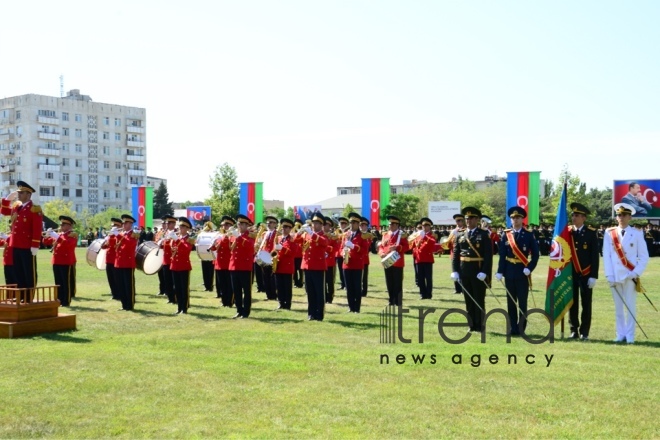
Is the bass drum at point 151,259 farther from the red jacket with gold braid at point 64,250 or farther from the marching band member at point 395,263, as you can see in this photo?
the marching band member at point 395,263

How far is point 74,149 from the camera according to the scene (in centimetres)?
9538

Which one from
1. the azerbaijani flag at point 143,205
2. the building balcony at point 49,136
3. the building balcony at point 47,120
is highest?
the building balcony at point 47,120

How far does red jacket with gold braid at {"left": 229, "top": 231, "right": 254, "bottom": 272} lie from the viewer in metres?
13.6

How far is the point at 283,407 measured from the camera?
6902 mm

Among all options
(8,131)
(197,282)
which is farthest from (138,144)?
(197,282)

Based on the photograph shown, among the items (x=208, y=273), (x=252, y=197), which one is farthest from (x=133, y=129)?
(x=208, y=273)

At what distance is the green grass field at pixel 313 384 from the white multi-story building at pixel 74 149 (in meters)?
87.0

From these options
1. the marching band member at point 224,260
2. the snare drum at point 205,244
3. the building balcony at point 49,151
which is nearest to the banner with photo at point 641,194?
the snare drum at point 205,244

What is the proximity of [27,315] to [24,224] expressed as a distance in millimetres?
1989

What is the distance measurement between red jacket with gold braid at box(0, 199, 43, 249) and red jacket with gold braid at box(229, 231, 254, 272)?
3.43 m

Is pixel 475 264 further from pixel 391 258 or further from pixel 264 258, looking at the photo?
pixel 264 258

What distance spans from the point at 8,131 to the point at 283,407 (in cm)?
9608

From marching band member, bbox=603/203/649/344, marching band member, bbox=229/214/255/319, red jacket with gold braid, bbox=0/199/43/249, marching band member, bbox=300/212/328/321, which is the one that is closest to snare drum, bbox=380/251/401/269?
marching band member, bbox=300/212/328/321

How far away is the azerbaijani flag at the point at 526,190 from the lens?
1399 inches
